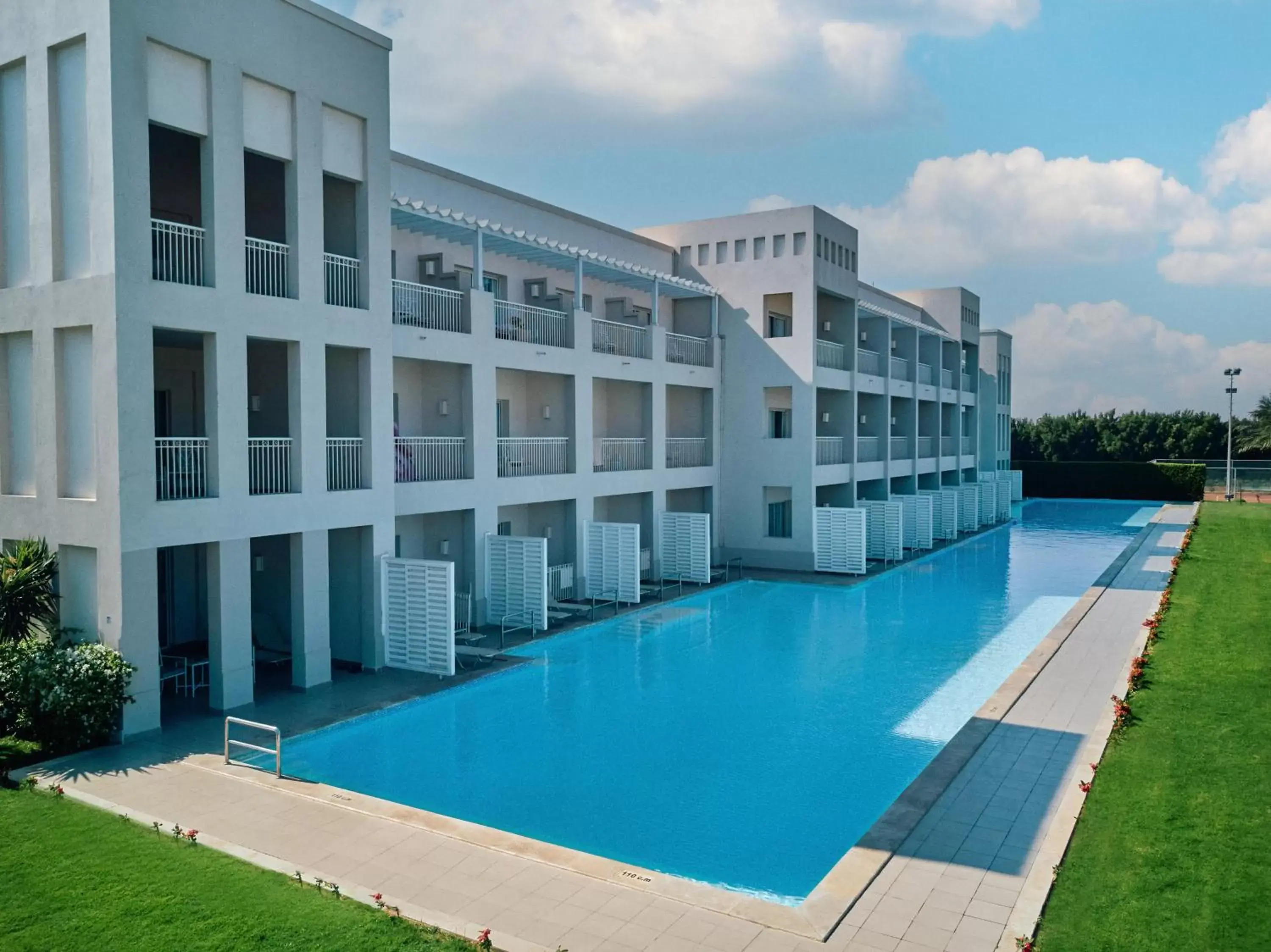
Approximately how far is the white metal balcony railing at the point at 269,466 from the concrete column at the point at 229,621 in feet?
3.26

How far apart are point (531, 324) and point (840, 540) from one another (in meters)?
11.9

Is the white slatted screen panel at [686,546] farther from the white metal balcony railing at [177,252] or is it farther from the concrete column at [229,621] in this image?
the white metal balcony railing at [177,252]

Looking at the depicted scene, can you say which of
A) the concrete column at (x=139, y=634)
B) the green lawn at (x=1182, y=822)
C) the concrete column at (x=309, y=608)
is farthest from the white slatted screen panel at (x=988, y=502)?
the concrete column at (x=139, y=634)

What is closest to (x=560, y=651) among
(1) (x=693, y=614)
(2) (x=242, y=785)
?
(1) (x=693, y=614)

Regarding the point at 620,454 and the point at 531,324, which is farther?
the point at 620,454

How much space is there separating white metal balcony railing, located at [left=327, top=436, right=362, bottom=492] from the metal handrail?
4.59 m

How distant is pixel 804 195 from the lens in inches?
1237

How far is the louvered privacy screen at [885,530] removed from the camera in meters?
31.2

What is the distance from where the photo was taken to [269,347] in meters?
17.7

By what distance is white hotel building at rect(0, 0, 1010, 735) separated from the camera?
12641 mm

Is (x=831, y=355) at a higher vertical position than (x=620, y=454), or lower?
higher

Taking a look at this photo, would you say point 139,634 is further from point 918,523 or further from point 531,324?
point 918,523

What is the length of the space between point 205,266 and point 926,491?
3029 cm

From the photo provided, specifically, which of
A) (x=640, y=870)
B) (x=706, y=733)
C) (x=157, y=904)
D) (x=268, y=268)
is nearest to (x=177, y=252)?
(x=268, y=268)
